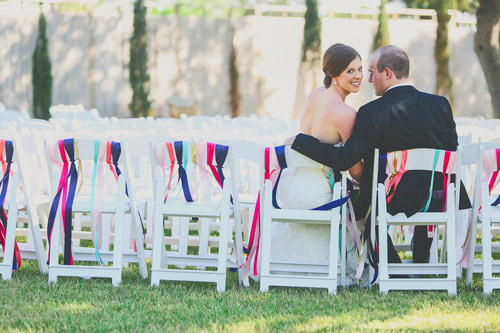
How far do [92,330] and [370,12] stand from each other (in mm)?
19213

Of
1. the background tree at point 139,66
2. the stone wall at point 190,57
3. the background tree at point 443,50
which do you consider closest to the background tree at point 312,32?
the stone wall at point 190,57

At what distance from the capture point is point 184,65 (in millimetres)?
20891

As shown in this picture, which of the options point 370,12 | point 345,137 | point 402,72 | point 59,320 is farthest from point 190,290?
point 370,12

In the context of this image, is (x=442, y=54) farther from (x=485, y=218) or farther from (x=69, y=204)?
(x=69, y=204)

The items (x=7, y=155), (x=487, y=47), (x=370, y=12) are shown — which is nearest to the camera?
(x=7, y=155)

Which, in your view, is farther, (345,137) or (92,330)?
(345,137)

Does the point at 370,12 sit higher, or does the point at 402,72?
the point at 370,12

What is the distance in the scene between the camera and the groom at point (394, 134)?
5129 mm

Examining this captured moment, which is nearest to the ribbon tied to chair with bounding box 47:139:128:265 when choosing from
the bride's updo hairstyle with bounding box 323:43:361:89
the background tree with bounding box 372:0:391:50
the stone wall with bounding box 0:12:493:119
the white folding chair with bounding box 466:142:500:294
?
the bride's updo hairstyle with bounding box 323:43:361:89

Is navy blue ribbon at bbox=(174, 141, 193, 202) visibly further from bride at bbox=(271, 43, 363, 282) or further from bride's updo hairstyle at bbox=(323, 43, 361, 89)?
bride's updo hairstyle at bbox=(323, 43, 361, 89)

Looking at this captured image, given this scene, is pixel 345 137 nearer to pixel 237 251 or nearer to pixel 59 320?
pixel 237 251

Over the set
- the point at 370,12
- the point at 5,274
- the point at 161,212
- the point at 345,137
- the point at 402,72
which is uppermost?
the point at 370,12

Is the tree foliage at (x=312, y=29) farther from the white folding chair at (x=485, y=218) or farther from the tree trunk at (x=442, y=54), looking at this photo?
the white folding chair at (x=485, y=218)

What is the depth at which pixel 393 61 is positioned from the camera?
5367 millimetres
